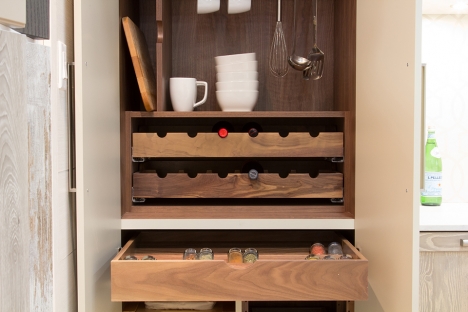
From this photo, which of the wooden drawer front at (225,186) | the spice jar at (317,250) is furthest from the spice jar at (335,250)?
the wooden drawer front at (225,186)

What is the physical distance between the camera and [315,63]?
149 centimetres

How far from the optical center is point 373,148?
3.83ft

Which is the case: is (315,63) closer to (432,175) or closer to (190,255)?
(432,175)

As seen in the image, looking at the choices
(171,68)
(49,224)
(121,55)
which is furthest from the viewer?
(171,68)

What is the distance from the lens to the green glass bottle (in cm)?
167

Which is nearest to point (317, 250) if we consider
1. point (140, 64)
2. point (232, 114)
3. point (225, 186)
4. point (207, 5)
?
point (225, 186)

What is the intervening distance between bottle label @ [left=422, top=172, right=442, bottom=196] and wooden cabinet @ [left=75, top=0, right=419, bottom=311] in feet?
1.26

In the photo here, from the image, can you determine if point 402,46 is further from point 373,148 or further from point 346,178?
point 346,178

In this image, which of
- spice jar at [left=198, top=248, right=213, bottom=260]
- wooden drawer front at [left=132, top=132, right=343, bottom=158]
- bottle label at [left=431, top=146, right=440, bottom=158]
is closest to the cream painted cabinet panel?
wooden drawer front at [left=132, top=132, right=343, bottom=158]

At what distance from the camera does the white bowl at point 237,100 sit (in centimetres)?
139

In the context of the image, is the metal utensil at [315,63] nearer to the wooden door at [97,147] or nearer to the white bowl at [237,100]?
the white bowl at [237,100]

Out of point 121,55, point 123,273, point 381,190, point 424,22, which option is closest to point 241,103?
point 121,55

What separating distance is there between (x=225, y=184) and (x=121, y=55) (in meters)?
0.46

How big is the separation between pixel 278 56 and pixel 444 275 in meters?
0.81
